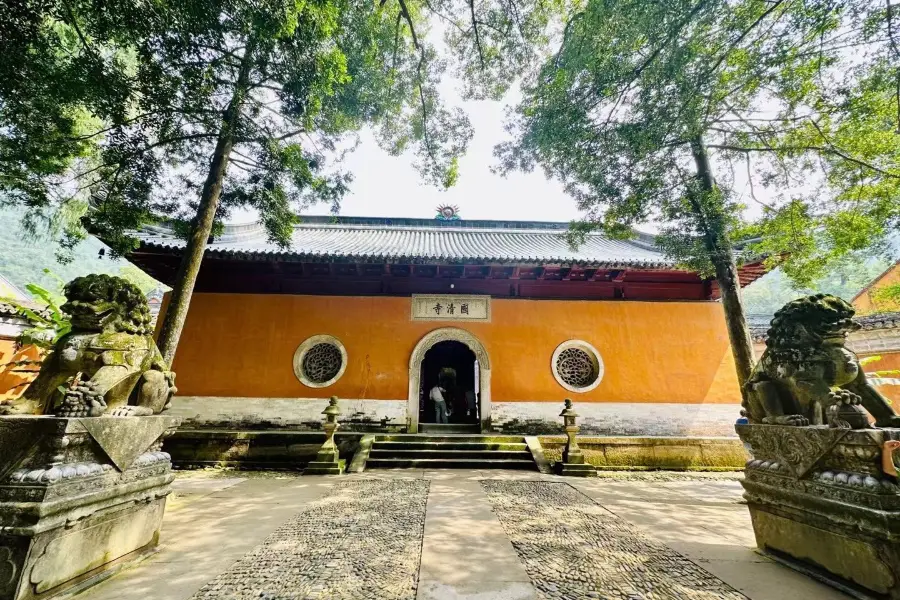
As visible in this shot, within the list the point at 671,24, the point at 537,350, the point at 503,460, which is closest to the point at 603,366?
the point at 537,350

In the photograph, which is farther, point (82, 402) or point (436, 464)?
point (436, 464)

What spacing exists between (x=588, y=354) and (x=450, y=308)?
336 cm

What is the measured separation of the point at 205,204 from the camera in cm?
491

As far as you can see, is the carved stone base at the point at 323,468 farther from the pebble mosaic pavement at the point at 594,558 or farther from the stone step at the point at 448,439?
the pebble mosaic pavement at the point at 594,558

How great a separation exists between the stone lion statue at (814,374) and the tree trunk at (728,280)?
246 cm

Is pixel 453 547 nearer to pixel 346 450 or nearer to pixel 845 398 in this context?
pixel 845 398

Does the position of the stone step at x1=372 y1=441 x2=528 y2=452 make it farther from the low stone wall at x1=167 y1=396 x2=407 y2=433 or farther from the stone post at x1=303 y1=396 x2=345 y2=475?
the low stone wall at x1=167 y1=396 x2=407 y2=433

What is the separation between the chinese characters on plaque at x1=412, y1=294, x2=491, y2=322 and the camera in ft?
27.6

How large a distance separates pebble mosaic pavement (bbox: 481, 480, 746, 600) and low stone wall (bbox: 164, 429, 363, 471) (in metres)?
3.78

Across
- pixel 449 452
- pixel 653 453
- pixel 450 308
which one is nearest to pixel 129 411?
pixel 449 452

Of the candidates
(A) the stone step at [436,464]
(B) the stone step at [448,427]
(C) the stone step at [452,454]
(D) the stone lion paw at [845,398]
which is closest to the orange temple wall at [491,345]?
(B) the stone step at [448,427]

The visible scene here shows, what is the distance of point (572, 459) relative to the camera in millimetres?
5859

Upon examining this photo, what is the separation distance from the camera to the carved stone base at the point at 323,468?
553cm

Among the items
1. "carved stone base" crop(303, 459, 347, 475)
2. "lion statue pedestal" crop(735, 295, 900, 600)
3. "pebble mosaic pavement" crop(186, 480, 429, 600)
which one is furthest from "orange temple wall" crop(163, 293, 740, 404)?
"lion statue pedestal" crop(735, 295, 900, 600)
